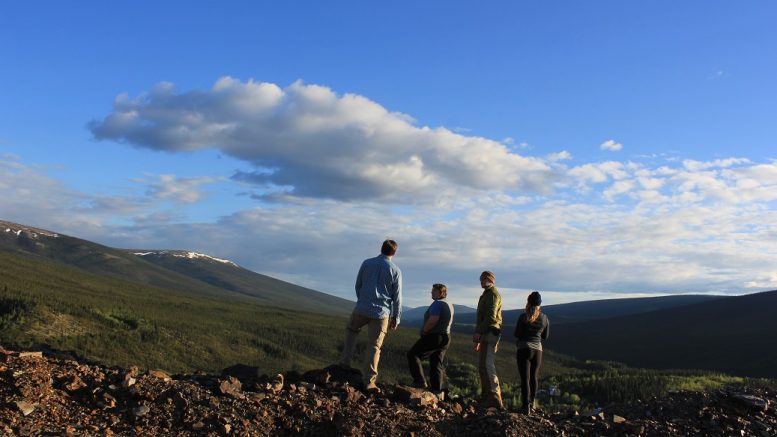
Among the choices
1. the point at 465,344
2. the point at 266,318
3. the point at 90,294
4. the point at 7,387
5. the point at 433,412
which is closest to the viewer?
the point at 7,387

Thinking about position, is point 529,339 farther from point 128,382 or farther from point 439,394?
point 128,382

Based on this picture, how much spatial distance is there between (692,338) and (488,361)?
95.0m

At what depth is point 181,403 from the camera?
9.13 metres

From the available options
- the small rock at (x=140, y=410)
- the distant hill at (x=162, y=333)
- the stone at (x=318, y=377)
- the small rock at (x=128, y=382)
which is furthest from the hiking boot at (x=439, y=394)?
the distant hill at (x=162, y=333)

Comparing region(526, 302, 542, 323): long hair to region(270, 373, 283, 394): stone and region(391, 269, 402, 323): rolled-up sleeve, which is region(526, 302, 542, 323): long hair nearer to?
region(391, 269, 402, 323): rolled-up sleeve

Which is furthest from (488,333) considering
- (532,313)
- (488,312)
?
(532,313)

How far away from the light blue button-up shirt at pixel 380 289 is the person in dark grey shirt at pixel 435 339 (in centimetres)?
80

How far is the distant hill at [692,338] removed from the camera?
78312 millimetres

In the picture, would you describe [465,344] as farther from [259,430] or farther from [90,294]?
[259,430]

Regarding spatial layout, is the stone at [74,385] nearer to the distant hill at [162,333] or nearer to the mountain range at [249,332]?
the distant hill at [162,333]

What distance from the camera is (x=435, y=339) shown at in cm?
1166

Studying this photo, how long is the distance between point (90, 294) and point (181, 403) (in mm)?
77237

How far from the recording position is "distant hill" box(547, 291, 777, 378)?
7831cm

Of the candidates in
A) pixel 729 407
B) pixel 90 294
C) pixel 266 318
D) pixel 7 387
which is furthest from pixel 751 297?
pixel 7 387
